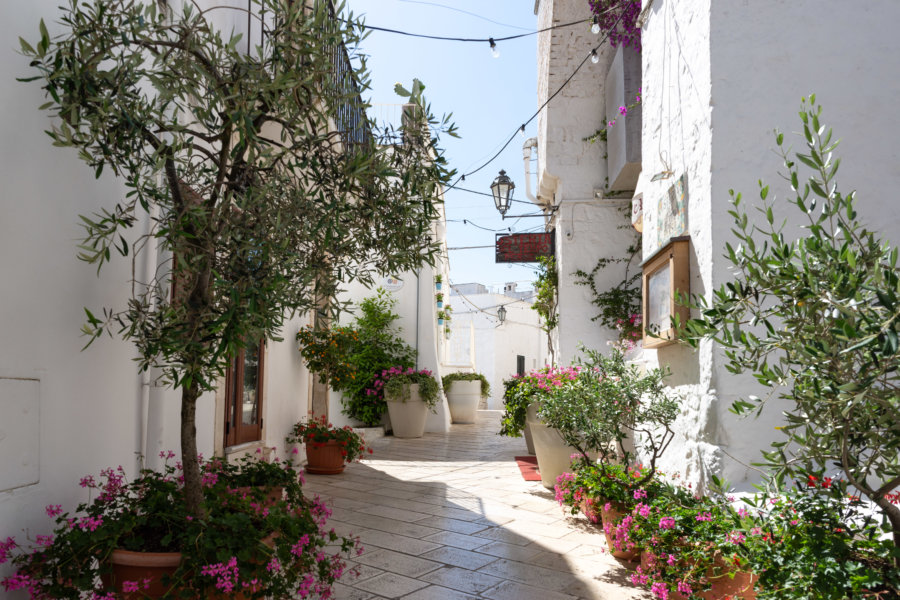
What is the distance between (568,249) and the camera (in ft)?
30.5

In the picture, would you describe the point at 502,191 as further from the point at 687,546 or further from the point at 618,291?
the point at 687,546

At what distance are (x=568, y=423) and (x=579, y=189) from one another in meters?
5.23

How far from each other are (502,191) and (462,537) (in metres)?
6.34

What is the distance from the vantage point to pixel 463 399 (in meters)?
15.3

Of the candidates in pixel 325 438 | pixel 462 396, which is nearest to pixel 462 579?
pixel 325 438

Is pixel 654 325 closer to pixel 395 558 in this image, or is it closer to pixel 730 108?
pixel 730 108

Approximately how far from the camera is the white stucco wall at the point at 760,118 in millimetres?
3578

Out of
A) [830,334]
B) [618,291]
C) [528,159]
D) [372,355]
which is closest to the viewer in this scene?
[830,334]

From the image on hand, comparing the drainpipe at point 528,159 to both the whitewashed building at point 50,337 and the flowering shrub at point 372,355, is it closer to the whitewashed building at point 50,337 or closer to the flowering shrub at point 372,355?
the flowering shrub at point 372,355

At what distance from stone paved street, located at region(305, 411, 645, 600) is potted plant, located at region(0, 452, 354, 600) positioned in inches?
40.6

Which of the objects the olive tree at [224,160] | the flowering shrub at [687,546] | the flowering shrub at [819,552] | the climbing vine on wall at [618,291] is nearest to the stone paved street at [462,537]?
the flowering shrub at [687,546]

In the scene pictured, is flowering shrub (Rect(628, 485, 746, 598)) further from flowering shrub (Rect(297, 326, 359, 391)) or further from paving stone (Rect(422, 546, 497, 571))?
flowering shrub (Rect(297, 326, 359, 391))

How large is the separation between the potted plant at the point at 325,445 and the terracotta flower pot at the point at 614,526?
3.47 meters

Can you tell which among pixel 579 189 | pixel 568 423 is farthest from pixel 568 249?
pixel 568 423
